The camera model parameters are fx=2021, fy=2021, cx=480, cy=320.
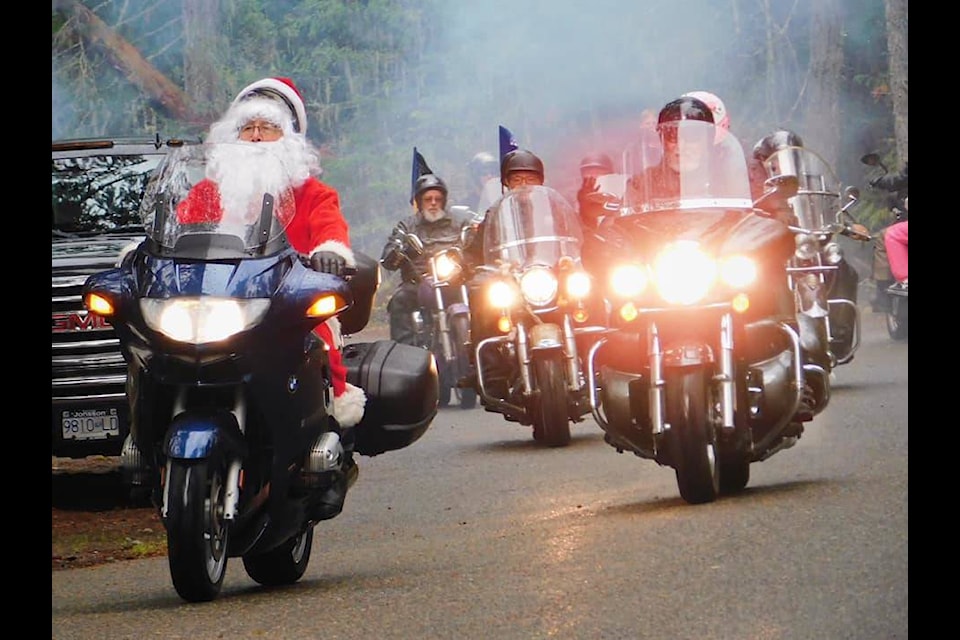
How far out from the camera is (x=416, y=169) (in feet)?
19.8

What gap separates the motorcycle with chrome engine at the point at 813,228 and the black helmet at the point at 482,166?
3.19 ft

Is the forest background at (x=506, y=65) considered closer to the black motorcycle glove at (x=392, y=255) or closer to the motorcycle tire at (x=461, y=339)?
the black motorcycle glove at (x=392, y=255)

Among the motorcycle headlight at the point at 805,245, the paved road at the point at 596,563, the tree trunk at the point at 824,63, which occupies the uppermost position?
the tree trunk at the point at 824,63

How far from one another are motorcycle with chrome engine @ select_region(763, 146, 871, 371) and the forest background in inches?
2.7

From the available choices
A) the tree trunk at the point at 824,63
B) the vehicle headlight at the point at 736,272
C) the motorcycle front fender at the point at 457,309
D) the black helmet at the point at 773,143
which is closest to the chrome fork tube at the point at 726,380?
the vehicle headlight at the point at 736,272

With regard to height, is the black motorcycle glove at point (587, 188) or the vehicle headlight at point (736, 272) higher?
the black motorcycle glove at point (587, 188)

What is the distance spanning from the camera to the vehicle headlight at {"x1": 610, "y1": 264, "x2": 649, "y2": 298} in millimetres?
5371

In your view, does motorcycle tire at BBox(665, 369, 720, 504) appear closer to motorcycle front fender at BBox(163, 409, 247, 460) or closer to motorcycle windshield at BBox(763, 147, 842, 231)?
motorcycle windshield at BBox(763, 147, 842, 231)

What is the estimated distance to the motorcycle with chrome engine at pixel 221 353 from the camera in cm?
416

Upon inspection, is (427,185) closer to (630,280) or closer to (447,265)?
(447,265)

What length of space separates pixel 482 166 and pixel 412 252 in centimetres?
194

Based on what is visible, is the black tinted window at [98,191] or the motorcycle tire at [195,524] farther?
the black tinted window at [98,191]

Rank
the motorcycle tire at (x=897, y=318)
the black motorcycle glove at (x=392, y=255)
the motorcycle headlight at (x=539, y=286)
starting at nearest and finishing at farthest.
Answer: the motorcycle tire at (x=897, y=318) → the motorcycle headlight at (x=539, y=286) → the black motorcycle glove at (x=392, y=255)

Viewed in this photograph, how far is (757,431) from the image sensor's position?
5.38 meters
